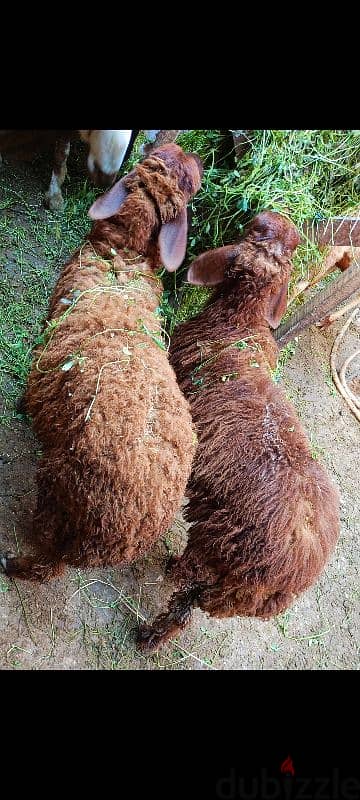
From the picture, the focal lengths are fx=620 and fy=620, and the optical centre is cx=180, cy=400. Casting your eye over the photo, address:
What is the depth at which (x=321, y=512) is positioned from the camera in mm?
2967

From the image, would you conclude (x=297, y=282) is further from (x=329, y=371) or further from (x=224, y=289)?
(x=329, y=371)

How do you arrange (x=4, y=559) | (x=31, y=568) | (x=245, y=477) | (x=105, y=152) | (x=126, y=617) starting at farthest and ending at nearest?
(x=105, y=152) → (x=126, y=617) → (x=4, y=559) → (x=31, y=568) → (x=245, y=477)

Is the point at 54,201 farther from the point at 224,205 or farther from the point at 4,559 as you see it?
the point at 4,559

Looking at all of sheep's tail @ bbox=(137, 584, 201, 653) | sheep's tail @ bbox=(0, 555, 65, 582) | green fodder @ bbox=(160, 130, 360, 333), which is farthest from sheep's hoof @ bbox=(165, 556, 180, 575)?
green fodder @ bbox=(160, 130, 360, 333)

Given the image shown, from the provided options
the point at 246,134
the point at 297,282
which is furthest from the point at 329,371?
the point at 246,134

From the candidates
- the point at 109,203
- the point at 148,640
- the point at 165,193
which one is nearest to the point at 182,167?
the point at 165,193

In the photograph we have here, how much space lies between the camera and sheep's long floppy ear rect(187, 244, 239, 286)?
12.4ft

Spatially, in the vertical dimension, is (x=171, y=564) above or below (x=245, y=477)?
below

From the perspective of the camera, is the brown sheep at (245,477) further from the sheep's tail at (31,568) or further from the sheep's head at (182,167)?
the sheep's tail at (31,568)

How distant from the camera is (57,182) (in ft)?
16.1

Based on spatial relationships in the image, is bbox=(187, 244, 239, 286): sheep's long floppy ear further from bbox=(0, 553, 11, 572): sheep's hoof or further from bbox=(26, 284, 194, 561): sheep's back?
bbox=(0, 553, 11, 572): sheep's hoof

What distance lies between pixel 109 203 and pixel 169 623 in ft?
7.77
